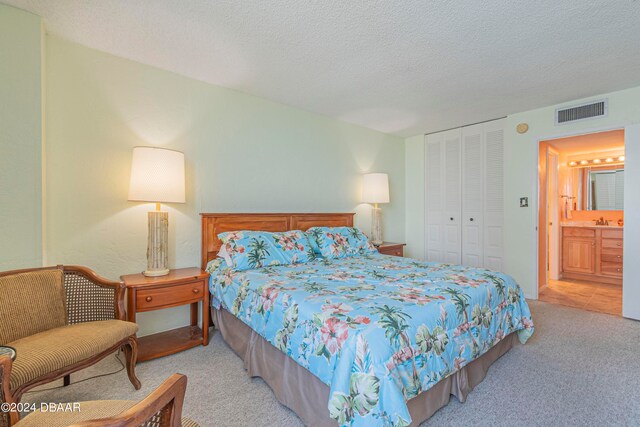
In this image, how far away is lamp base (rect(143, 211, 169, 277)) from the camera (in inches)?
95.9

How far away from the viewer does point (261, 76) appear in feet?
9.34

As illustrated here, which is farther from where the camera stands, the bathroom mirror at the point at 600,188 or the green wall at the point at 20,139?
the bathroom mirror at the point at 600,188

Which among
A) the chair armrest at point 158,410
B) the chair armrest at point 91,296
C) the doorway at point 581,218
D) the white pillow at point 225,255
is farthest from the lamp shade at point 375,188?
the chair armrest at point 158,410

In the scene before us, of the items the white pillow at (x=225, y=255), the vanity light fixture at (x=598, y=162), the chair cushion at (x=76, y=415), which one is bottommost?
the chair cushion at (x=76, y=415)

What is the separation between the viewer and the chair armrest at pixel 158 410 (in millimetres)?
593

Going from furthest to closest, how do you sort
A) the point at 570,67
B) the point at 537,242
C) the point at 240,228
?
the point at 537,242, the point at 240,228, the point at 570,67

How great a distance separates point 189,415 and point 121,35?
2.64 m

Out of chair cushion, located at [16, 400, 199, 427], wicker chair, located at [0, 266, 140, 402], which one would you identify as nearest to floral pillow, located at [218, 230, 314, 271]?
wicker chair, located at [0, 266, 140, 402]

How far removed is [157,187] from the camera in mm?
2363

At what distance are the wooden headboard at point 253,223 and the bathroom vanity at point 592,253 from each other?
4.00m

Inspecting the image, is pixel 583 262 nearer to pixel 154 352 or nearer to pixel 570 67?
pixel 570 67

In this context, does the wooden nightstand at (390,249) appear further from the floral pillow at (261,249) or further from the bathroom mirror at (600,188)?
the bathroom mirror at (600,188)

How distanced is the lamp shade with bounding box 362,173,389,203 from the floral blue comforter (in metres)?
1.71

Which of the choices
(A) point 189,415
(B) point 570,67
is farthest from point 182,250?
(B) point 570,67
